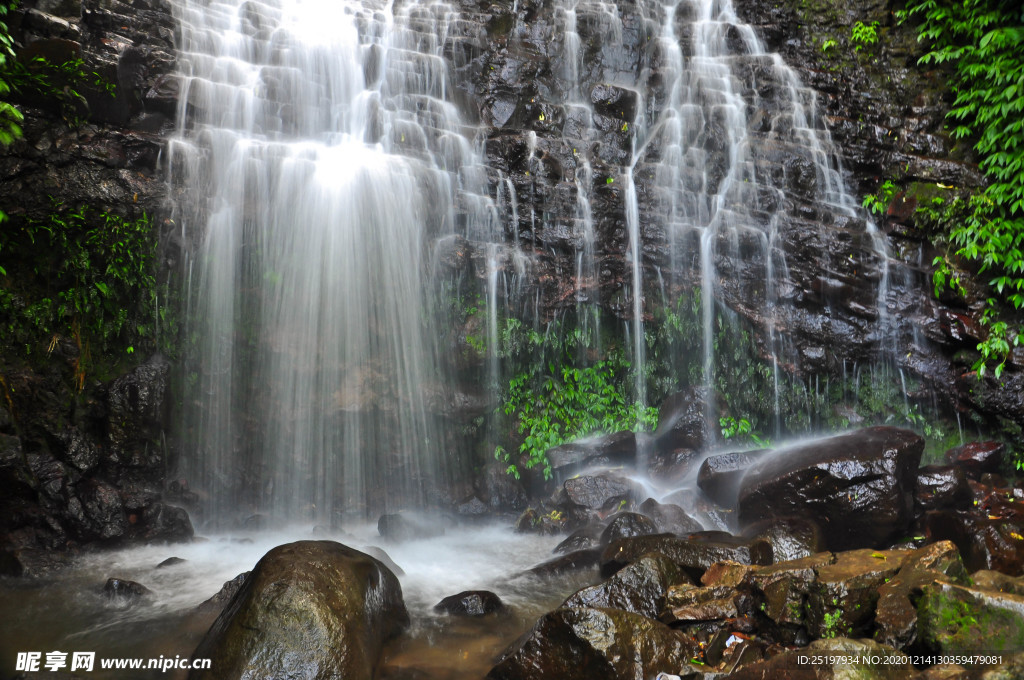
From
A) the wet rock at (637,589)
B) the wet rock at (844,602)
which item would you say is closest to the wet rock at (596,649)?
the wet rock at (637,589)

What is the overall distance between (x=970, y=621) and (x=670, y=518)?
4.48 m

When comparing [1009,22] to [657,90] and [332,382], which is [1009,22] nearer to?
[657,90]

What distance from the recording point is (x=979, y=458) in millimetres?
8211

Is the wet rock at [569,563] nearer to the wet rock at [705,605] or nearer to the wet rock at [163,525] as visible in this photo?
the wet rock at [705,605]

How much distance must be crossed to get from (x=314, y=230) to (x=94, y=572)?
17.9 feet

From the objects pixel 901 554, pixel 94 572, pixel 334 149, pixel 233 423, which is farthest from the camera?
pixel 334 149

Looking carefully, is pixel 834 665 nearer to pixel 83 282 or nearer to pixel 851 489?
pixel 851 489

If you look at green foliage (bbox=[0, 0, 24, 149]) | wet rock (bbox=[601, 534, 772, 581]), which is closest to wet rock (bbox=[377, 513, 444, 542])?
wet rock (bbox=[601, 534, 772, 581])

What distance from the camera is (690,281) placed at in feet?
34.3

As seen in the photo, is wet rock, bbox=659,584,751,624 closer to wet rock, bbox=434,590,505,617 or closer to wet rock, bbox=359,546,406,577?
wet rock, bbox=434,590,505,617

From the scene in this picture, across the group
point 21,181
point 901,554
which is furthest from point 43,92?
point 901,554

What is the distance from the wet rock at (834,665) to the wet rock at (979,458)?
6.01 m

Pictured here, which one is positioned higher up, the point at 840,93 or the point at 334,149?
the point at 840,93

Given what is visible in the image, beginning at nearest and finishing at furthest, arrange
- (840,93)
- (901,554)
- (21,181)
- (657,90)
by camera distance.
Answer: (901,554)
(21,181)
(840,93)
(657,90)
